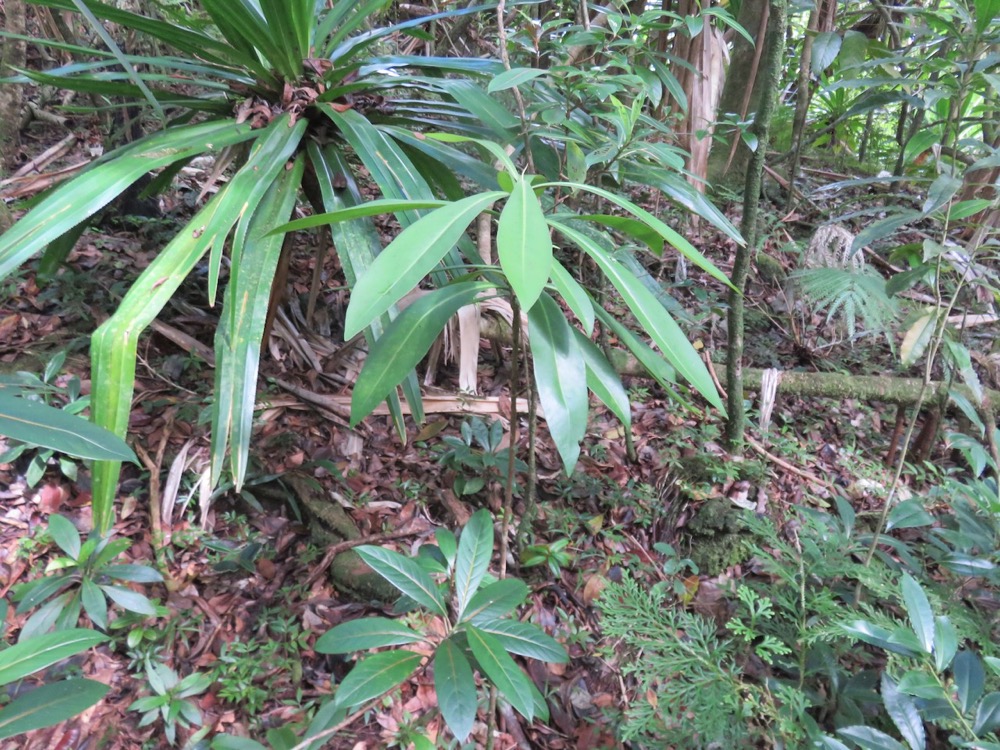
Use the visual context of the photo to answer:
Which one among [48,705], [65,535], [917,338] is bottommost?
[65,535]

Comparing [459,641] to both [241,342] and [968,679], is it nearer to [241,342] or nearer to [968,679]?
[241,342]

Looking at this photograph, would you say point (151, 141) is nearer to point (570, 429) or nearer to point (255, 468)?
point (255, 468)

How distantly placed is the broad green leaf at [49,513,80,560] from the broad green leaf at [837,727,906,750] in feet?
4.65

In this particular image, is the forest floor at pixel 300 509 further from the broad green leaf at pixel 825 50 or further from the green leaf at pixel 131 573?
the broad green leaf at pixel 825 50

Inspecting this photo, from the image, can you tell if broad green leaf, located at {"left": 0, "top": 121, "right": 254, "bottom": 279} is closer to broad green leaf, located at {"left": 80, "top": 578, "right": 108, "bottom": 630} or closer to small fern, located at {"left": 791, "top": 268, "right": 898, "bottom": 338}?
broad green leaf, located at {"left": 80, "top": 578, "right": 108, "bottom": 630}

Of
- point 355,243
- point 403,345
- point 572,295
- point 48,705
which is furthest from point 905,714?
point 355,243

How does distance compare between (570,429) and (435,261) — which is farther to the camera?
(570,429)

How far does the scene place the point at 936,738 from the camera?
1.15 metres

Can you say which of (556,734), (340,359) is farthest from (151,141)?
(556,734)

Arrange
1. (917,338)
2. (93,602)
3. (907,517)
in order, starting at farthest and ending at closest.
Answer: (917,338) → (907,517) → (93,602)

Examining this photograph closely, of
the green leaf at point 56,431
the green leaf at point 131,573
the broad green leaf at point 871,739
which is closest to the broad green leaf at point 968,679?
the broad green leaf at point 871,739

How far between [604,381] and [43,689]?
0.83 m

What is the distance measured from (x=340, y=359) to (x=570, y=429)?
122cm

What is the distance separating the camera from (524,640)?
0.87 metres
